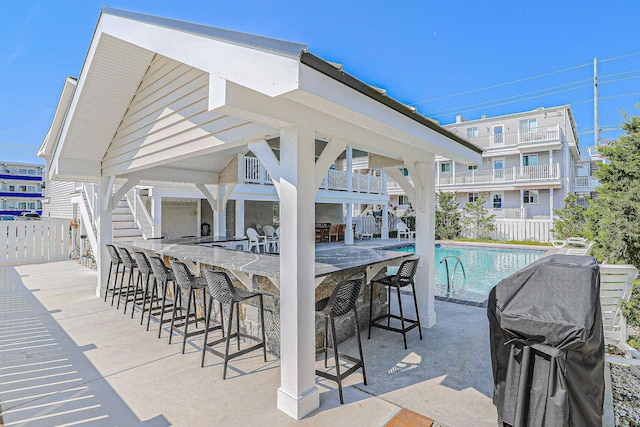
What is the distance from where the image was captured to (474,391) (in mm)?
3088

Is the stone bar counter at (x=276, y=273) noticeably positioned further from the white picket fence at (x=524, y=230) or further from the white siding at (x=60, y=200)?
the white picket fence at (x=524, y=230)

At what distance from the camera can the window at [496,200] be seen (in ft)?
71.5

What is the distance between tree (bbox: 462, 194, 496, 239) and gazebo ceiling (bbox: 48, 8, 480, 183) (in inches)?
538

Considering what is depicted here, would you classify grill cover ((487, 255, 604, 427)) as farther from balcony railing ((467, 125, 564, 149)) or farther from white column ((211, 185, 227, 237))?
balcony railing ((467, 125, 564, 149))

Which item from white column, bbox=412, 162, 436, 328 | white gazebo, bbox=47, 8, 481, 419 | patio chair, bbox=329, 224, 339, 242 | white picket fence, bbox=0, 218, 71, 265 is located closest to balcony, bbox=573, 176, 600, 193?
patio chair, bbox=329, 224, 339, 242

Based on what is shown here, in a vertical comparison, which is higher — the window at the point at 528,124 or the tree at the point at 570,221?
the window at the point at 528,124

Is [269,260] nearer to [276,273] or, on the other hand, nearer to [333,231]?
[276,273]

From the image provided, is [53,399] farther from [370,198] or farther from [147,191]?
[370,198]

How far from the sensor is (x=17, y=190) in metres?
36.9

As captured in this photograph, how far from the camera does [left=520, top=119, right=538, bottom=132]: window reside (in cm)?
2105

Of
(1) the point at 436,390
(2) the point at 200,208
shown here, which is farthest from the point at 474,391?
(2) the point at 200,208

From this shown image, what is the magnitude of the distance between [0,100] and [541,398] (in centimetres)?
4963

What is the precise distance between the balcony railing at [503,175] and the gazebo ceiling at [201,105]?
17679 mm

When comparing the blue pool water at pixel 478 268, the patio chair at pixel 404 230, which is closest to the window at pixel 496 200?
the patio chair at pixel 404 230
